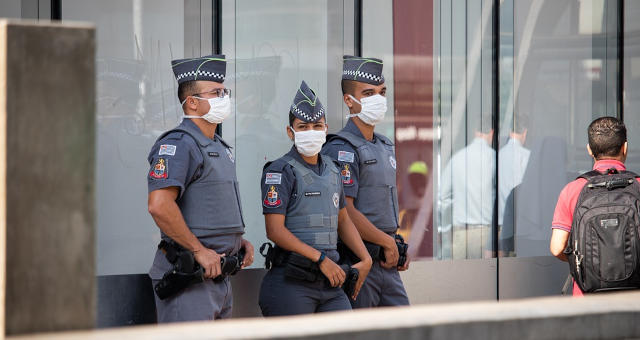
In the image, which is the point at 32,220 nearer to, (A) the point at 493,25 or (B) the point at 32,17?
(B) the point at 32,17

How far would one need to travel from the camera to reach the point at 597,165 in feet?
17.1

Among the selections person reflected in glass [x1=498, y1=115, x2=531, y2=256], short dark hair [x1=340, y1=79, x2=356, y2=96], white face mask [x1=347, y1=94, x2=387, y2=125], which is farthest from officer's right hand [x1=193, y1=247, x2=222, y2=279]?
person reflected in glass [x1=498, y1=115, x2=531, y2=256]

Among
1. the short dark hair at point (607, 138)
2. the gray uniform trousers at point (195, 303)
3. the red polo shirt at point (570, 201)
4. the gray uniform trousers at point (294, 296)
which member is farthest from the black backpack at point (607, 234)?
the gray uniform trousers at point (195, 303)

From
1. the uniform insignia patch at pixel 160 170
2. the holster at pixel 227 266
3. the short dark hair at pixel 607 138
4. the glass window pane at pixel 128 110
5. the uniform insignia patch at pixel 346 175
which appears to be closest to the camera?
the uniform insignia patch at pixel 160 170

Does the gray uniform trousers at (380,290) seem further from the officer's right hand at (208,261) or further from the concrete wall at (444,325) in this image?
the concrete wall at (444,325)

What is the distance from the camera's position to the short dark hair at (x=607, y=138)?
5.20 m

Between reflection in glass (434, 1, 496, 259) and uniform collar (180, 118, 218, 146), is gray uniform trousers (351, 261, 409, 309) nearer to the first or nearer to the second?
uniform collar (180, 118, 218, 146)

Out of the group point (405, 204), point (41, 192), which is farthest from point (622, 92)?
point (41, 192)

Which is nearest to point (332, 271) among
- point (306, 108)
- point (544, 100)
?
point (306, 108)

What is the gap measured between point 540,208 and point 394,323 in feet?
19.1

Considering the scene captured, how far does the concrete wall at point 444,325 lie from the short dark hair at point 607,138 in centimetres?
203

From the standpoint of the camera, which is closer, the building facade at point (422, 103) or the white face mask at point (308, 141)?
the white face mask at point (308, 141)

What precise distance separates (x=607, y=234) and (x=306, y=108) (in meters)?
1.82

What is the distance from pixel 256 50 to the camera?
6871 mm
